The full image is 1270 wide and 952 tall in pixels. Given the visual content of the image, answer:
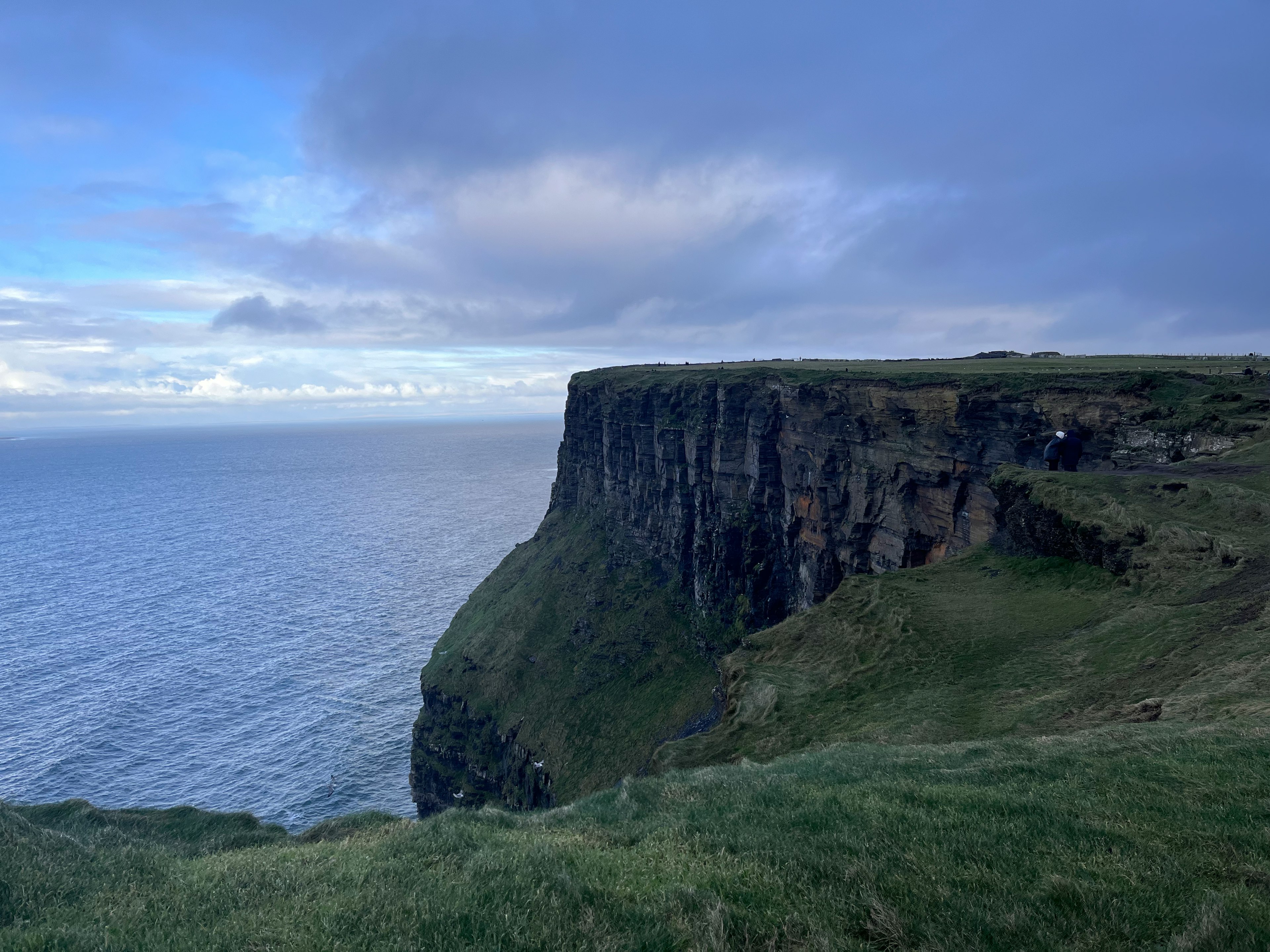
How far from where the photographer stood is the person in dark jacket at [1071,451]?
29766 mm

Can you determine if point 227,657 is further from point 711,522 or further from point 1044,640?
point 1044,640

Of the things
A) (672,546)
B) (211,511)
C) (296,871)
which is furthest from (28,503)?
(296,871)

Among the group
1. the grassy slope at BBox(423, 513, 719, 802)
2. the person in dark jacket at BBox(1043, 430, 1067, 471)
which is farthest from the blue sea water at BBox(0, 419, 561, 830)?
the person in dark jacket at BBox(1043, 430, 1067, 471)

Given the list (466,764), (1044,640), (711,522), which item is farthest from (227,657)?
(1044,640)

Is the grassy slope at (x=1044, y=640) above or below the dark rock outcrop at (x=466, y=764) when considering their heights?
above

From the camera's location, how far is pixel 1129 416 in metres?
32.0

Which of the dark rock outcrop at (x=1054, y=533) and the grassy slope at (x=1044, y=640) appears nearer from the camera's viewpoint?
the grassy slope at (x=1044, y=640)

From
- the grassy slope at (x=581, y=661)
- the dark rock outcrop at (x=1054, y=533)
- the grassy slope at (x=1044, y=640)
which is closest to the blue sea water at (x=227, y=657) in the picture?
the grassy slope at (x=581, y=661)

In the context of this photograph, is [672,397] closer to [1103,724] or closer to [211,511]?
[1103,724]

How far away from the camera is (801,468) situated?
170ft

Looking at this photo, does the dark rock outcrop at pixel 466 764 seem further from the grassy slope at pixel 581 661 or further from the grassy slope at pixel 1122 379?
the grassy slope at pixel 1122 379

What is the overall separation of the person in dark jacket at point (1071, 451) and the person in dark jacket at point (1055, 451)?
0.10 m

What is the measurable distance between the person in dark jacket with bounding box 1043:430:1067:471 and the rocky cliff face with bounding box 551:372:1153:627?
3.60 metres

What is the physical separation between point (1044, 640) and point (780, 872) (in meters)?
16.5
